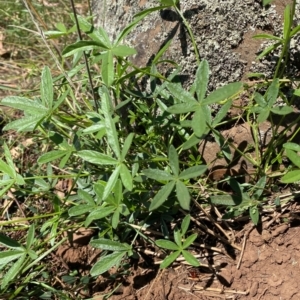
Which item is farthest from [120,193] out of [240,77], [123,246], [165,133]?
[240,77]

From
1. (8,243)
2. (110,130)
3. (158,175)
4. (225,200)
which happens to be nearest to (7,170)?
(8,243)

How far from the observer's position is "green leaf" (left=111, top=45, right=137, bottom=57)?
1.31m

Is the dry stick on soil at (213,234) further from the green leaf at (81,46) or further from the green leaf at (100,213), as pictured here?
the green leaf at (81,46)

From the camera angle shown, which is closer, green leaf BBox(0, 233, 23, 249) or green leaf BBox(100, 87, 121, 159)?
green leaf BBox(100, 87, 121, 159)

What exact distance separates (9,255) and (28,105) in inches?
18.1

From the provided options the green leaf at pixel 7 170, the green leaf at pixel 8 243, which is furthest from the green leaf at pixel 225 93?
the green leaf at pixel 8 243

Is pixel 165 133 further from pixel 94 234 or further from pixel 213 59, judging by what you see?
pixel 94 234

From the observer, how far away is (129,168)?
1.52 meters

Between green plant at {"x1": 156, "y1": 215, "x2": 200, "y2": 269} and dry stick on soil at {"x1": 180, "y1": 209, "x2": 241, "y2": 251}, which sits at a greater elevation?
green plant at {"x1": 156, "y1": 215, "x2": 200, "y2": 269}

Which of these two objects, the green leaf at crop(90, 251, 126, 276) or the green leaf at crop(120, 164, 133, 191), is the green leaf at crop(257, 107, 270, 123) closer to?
the green leaf at crop(120, 164, 133, 191)

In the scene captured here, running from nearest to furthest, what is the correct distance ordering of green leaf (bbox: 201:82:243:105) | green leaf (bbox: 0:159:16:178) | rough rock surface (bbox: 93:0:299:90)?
green leaf (bbox: 201:82:243:105), green leaf (bbox: 0:159:16:178), rough rock surface (bbox: 93:0:299:90)

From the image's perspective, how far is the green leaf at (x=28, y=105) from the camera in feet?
4.58

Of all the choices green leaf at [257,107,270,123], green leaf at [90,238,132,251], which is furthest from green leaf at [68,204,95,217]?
green leaf at [257,107,270,123]

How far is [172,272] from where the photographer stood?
160 centimetres
